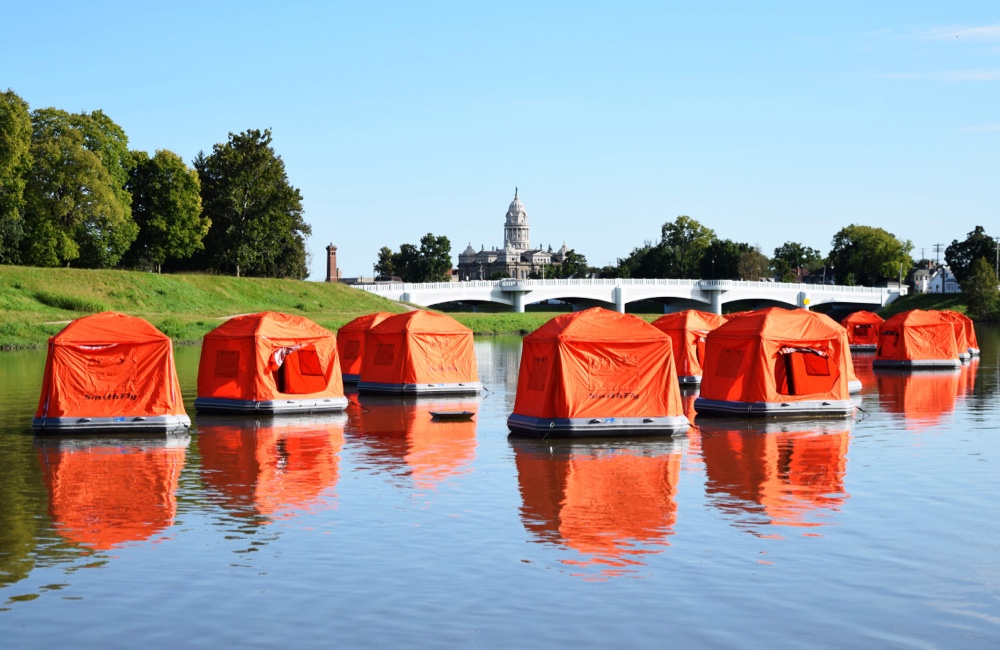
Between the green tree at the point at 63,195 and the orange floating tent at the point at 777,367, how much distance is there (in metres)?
69.0

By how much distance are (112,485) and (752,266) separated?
16723 cm

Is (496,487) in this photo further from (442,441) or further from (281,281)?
(281,281)

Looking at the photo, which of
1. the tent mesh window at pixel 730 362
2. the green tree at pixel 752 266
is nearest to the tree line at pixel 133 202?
the tent mesh window at pixel 730 362

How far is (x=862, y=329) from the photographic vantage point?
252 ft

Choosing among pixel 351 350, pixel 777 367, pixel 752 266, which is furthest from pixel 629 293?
pixel 777 367

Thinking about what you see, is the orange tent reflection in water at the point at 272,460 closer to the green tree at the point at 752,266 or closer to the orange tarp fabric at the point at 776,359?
the orange tarp fabric at the point at 776,359

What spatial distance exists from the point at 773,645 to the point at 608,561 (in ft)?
12.9

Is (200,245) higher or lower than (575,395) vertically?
higher

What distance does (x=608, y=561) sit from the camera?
16.4m

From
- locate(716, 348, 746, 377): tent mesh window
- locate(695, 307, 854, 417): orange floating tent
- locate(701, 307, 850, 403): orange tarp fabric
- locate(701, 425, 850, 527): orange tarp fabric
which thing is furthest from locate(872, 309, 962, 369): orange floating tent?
locate(701, 425, 850, 527): orange tarp fabric

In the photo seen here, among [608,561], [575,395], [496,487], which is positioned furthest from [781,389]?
[608,561]

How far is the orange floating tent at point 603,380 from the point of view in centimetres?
2830

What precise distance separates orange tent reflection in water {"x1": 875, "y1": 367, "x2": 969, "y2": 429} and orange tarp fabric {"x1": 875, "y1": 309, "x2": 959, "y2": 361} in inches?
49.1

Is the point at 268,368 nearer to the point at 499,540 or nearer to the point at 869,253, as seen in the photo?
the point at 499,540
